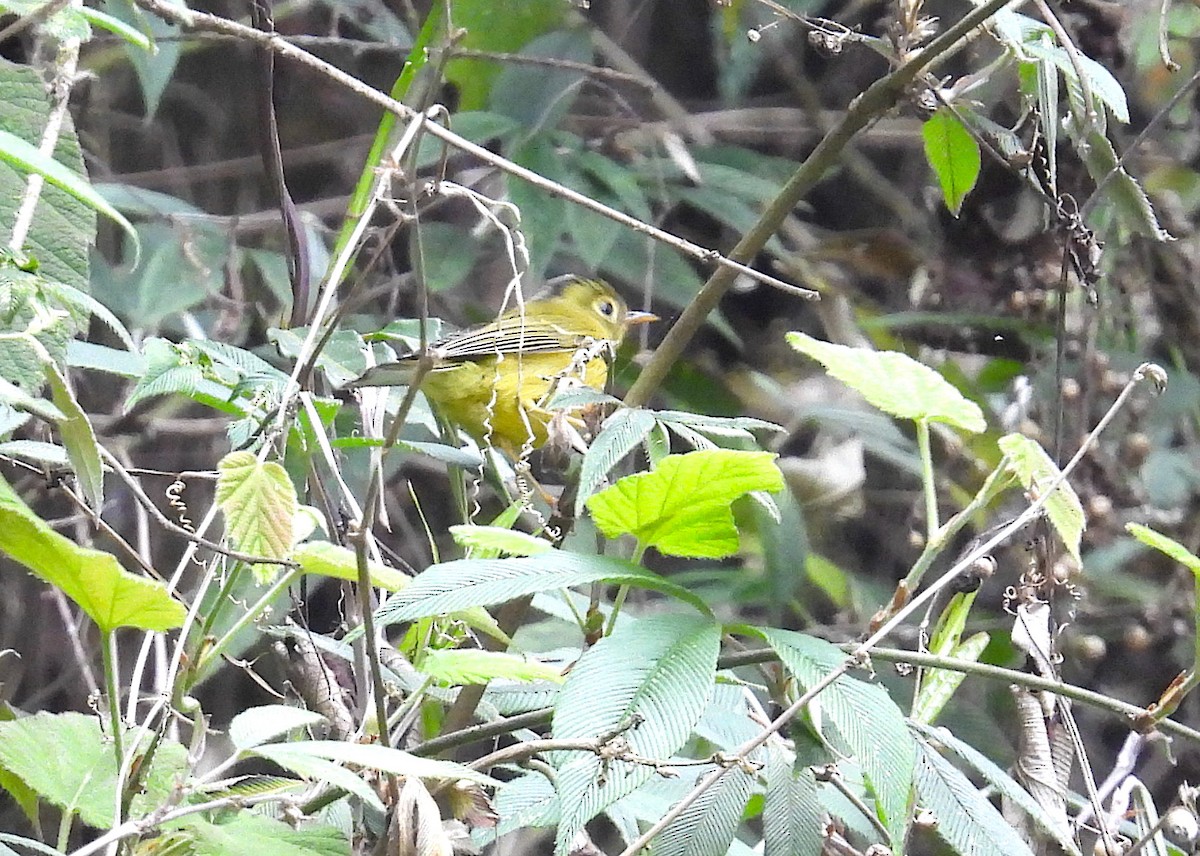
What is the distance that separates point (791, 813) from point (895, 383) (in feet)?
1.25

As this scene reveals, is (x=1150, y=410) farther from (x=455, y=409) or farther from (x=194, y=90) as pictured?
(x=194, y=90)

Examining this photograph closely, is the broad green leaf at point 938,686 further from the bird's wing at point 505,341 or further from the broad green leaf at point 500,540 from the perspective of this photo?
the bird's wing at point 505,341

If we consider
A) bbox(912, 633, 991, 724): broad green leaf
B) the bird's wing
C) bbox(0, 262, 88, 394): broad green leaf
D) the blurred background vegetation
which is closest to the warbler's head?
the blurred background vegetation

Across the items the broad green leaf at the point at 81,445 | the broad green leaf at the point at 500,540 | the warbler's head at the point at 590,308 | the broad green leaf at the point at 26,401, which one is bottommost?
the warbler's head at the point at 590,308

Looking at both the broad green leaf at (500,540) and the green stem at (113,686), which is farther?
the broad green leaf at (500,540)

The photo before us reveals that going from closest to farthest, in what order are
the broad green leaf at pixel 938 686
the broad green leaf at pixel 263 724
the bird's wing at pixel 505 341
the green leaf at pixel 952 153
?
1. the broad green leaf at pixel 263 724
2. the broad green leaf at pixel 938 686
3. the green leaf at pixel 952 153
4. the bird's wing at pixel 505 341

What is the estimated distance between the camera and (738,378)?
11.6ft

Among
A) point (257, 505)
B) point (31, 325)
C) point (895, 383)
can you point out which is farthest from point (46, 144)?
point (895, 383)

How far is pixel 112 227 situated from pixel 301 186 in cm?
65

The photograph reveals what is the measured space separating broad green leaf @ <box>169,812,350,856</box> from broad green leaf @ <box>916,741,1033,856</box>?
0.49 m

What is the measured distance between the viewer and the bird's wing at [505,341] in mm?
2520

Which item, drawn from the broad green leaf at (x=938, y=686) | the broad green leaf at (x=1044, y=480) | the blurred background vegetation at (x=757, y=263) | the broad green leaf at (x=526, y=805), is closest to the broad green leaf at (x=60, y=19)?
the broad green leaf at (x=526, y=805)

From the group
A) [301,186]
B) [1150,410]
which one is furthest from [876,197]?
[301,186]

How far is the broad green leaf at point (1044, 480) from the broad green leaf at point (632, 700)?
0.33m
